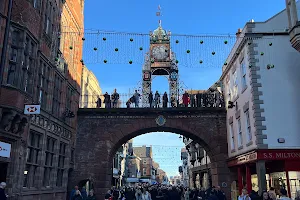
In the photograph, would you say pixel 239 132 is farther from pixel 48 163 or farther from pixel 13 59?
pixel 13 59

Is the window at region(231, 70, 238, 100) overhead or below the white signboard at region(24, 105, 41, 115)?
overhead

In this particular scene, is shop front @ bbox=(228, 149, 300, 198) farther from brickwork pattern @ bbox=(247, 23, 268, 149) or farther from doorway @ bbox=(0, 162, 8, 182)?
doorway @ bbox=(0, 162, 8, 182)

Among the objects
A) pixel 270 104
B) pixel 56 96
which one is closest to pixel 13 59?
pixel 56 96

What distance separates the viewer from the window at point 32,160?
15.3 meters

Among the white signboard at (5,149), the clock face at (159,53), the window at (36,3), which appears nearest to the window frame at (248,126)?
the white signboard at (5,149)

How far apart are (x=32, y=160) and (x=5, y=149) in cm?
382

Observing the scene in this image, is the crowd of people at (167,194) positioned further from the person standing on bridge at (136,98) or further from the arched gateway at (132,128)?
the person standing on bridge at (136,98)

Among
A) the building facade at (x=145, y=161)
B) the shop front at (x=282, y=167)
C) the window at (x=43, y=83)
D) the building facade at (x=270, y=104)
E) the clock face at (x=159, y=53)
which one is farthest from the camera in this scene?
the building facade at (x=145, y=161)

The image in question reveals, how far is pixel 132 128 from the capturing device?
24.2 m

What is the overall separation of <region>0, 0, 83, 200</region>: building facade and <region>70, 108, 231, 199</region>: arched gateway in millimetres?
1264

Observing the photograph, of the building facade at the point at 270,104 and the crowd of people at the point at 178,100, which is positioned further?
the crowd of people at the point at 178,100

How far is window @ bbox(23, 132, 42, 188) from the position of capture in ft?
50.1

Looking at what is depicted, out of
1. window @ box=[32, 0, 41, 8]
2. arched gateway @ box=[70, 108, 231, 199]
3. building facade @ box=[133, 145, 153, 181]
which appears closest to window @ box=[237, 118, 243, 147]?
arched gateway @ box=[70, 108, 231, 199]

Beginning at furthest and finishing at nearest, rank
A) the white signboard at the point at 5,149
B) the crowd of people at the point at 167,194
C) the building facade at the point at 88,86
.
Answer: the building facade at the point at 88,86
the crowd of people at the point at 167,194
the white signboard at the point at 5,149
